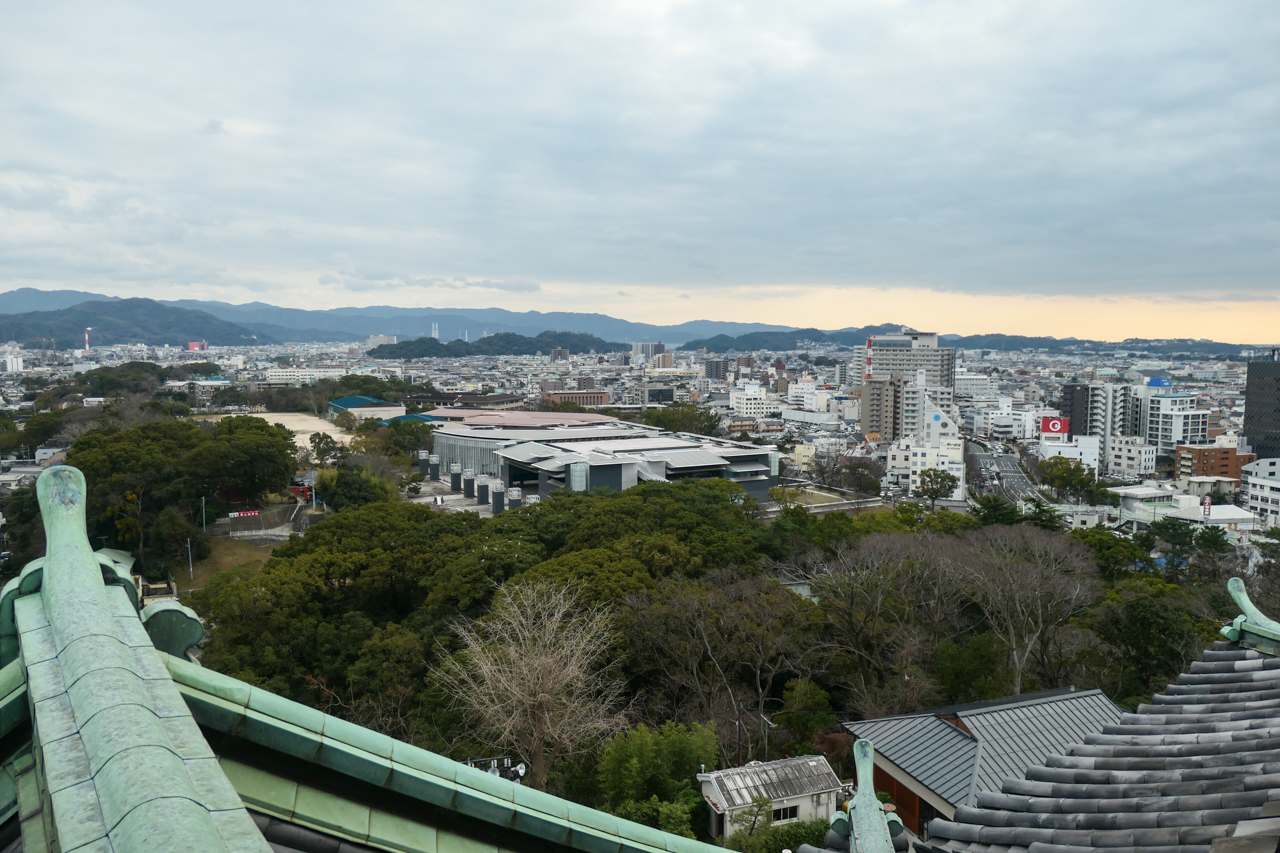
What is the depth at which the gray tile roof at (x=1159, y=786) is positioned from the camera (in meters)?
2.51

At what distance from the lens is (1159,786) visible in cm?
281

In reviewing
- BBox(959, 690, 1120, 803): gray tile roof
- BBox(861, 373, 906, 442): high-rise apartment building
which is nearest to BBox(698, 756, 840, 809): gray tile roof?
BBox(959, 690, 1120, 803): gray tile roof

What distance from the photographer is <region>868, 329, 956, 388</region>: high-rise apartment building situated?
92625mm

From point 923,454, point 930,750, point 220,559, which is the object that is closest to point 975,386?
point 923,454

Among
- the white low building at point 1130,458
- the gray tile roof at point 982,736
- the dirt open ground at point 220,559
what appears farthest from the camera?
the white low building at point 1130,458

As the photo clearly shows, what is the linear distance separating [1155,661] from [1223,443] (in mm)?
49759

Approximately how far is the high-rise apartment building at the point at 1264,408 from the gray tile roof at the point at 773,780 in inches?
2161

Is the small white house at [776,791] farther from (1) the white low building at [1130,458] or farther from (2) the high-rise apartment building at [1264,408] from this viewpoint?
(2) the high-rise apartment building at [1264,408]

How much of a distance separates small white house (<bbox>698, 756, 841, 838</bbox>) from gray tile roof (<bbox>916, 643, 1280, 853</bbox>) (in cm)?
704

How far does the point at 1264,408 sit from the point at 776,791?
57.2m

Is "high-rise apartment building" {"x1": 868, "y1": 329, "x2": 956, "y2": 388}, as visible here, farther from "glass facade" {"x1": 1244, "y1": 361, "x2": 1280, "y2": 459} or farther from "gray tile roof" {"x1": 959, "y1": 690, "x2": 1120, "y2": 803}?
"gray tile roof" {"x1": 959, "y1": 690, "x2": 1120, "y2": 803}

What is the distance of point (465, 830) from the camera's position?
2.07 m

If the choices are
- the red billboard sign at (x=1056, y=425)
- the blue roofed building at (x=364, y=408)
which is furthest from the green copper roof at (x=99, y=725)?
the red billboard sign at (x=1056, y=425)

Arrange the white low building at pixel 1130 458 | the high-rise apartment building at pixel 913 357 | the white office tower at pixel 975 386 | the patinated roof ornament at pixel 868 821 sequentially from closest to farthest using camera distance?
1. the patinated roof ornament at pixel 868 821
2. the white low building at pixel 1130 458
3. the high-rise apartment building at pixel 913 357
4. the white office tower at pixel 975 386
